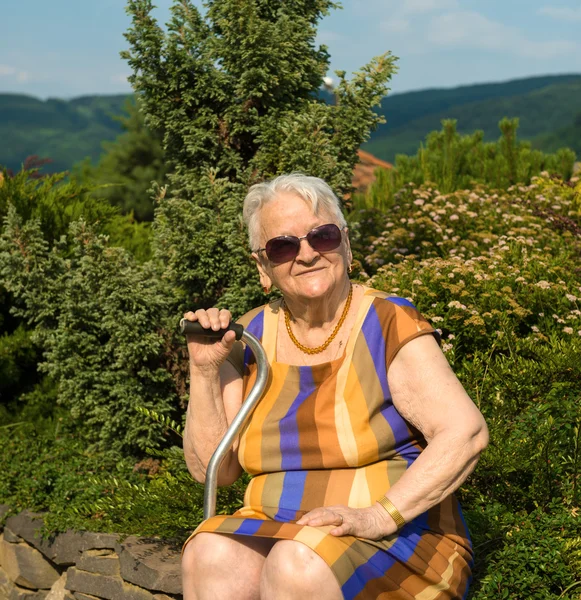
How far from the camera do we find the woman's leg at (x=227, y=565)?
7.54 ft

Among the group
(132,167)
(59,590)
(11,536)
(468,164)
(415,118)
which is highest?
(415,118)

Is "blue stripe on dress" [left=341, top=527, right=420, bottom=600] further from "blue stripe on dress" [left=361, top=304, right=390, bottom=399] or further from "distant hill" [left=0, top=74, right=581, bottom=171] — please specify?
"distant hill" [left=0, top=74, right=581, bottom=171]

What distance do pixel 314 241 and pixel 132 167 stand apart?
31.8 ft

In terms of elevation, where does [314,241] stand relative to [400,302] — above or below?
above

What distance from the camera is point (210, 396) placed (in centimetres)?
265

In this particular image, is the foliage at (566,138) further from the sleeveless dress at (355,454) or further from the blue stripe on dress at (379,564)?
the blue stripe on dress at (379,564)

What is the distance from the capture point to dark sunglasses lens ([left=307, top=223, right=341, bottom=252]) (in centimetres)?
260

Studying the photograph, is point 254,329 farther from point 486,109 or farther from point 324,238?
point 486,109

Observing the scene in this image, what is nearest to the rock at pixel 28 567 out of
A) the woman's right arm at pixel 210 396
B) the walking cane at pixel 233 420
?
the woman's right arm at pixel 210 396

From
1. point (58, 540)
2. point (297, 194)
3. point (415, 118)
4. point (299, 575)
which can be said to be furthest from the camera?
point (415, 118)

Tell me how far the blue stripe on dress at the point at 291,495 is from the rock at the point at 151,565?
1.11m

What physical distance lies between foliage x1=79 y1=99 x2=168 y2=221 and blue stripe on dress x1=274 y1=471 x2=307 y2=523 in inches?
366

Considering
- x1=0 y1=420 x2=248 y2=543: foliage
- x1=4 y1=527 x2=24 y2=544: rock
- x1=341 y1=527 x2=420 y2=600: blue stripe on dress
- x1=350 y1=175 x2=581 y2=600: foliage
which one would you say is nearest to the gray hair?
x1=341 y1=527 x2=420 y2=600: blue stripe on dress

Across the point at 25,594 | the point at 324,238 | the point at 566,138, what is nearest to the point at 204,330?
the point at 324,238
